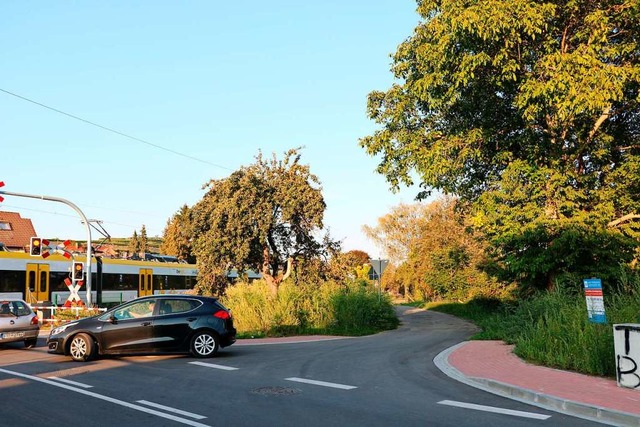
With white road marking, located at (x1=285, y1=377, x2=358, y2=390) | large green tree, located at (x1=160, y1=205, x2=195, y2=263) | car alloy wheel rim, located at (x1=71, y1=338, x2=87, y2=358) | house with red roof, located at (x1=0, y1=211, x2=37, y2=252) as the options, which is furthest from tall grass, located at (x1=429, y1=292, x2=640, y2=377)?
house with red roof, located at (x1=0, y1=211, x2=37, y2=252)

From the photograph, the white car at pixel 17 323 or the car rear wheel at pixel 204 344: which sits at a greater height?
the white car at pixel 17 323

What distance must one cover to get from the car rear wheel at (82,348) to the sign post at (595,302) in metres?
10.9

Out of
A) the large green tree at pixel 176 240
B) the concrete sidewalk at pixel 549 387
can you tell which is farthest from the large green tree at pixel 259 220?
the large green tree at pixel 176 240

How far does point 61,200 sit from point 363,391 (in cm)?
1866

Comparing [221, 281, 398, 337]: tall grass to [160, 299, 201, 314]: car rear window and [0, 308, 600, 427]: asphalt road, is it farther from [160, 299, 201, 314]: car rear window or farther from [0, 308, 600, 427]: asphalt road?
[160, 299, 201, 314]: car rear window

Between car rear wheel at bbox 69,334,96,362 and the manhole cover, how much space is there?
5.36 metres

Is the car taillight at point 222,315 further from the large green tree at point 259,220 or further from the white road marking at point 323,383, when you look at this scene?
the large green tree at point 259,220

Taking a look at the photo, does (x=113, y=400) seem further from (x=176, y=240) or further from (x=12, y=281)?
(x=176, y=240)

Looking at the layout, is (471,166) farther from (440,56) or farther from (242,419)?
(242,419)

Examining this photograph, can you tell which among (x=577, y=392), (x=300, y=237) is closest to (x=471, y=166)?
(x=300, y=237)

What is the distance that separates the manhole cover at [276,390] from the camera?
29.2 feet

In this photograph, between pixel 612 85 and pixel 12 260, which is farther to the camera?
pixel 12 260

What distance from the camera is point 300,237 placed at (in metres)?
27.4

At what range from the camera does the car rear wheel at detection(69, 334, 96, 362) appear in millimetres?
12578
